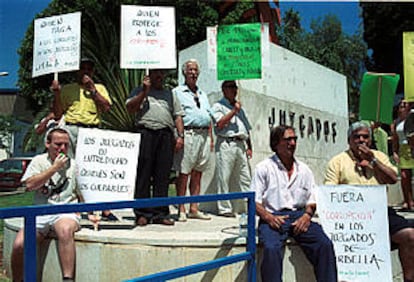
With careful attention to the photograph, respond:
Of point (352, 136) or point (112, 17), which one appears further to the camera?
point (112, 17)

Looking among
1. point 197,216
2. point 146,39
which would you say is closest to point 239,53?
point 146,39

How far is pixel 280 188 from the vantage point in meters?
3.54

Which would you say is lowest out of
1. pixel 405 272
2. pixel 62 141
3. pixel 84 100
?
pixel 405 272

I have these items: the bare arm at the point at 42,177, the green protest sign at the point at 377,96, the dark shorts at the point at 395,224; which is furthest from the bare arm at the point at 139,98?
the green protest sign at the point at 377,96

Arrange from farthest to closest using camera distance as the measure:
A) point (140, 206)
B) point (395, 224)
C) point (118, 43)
Answer: 1. point (118, 43)
2. point (395, 224)
3. point (140, 206)

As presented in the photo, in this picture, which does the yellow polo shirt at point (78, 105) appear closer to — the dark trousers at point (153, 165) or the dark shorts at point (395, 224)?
the dark trousers at point (153, 165)

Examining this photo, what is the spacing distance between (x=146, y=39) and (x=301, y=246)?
7.38 ft

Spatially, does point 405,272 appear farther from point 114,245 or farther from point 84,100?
point 84,100

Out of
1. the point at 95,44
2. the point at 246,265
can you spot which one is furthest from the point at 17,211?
the point at 95,44

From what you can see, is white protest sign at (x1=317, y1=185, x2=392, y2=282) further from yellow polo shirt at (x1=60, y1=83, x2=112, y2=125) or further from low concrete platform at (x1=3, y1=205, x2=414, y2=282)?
yellow polo shirt at (x1=60, y1=83, x2=112, y2=125)

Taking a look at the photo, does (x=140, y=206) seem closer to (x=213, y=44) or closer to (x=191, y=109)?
(x=191, y=109)

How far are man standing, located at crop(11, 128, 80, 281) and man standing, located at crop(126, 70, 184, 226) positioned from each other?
732 millimetres

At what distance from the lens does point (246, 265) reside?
11.0ft

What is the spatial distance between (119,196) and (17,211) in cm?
193
